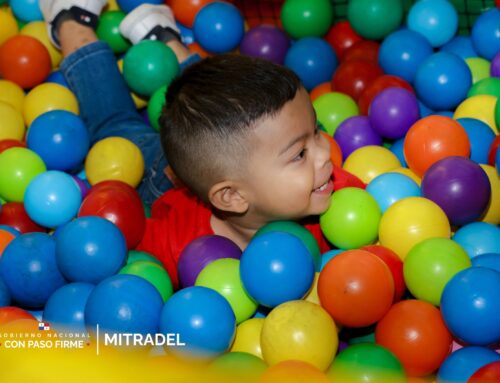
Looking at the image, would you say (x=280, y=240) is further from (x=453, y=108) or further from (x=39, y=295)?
(x=453, y=108)

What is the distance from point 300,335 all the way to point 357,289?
0.44 feet

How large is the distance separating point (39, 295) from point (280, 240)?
0.52 meters

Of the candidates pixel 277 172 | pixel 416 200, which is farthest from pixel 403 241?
pixel 277 172

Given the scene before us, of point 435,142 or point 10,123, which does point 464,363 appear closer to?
point 435,142

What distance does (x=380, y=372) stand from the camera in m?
1.16

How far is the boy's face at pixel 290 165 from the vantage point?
1420 mm

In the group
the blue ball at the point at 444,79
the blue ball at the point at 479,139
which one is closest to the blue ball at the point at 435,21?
the blue ball at the point at 444,79

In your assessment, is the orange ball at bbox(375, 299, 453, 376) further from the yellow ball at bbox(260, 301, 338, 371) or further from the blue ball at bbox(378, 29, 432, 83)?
the blue ball at bbox(378, 29, 432, 83)

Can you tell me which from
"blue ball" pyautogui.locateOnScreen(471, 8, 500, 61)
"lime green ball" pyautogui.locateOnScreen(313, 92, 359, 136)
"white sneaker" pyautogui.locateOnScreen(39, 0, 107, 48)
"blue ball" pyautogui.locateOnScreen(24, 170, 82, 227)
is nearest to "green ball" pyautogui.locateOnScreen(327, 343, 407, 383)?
"blue ball" pyautogui.locateOnScreen(24, 170, 82, 227)

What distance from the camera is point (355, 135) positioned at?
1.90m

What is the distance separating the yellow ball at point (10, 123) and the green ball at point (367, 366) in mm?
1104

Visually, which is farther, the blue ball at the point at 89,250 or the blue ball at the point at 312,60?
the blue ball at the point at 312,60

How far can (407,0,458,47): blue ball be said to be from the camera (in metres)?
2.14

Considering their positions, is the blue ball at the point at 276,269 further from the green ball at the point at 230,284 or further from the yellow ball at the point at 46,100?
the yellow ball at the point at 46,100
